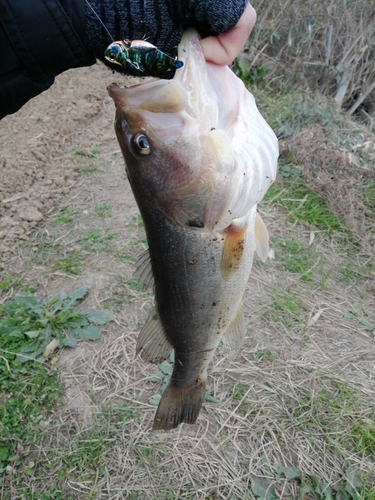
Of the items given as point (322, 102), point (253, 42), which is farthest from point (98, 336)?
point (253, 42)

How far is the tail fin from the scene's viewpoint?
6.26 ft

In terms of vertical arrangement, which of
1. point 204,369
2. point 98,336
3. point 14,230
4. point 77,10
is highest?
point 77,10

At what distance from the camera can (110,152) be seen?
14.5 feet

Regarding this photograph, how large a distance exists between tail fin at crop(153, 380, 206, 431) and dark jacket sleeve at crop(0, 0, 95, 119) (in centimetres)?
131

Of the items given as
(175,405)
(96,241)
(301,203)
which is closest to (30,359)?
(96,241)

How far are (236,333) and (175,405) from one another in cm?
40

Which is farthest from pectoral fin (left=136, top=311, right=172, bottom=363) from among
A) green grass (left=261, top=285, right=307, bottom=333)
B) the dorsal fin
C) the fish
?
green grass (left=261, top=285, right=307, bottom=333)

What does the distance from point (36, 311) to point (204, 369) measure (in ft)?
4.91

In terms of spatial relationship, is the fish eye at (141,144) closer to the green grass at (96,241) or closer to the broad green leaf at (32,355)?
the broad green leaf at (32,355)

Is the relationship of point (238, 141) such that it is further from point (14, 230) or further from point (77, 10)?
point (14, 230)

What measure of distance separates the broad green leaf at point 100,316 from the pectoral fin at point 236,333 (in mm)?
1271

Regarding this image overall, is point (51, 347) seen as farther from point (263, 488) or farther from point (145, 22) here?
point (145, 22)

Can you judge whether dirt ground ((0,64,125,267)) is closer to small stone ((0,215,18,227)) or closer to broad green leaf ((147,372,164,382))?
small stone ((0,215,18,227))

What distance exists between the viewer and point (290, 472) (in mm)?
2357
